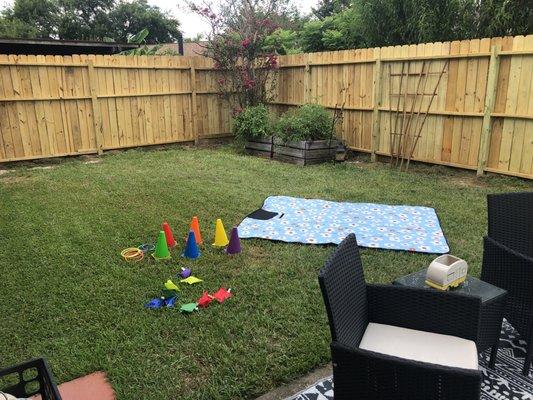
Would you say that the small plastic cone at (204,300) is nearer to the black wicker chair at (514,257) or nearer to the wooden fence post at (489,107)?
the black wicker chair at (514,257)

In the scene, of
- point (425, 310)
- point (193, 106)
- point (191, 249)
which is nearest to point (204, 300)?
point (191, 249)

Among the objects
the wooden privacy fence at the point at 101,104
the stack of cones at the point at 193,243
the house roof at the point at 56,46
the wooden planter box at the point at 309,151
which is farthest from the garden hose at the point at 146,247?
the house roof at the point at 56,46

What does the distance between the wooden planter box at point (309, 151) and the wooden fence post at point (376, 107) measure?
72 cm

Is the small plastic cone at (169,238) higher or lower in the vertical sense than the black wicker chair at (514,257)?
lower

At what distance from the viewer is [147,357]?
244 centimetres

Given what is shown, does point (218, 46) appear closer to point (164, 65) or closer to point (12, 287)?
point (164, 65)

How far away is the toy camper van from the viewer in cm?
226

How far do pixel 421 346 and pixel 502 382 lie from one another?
742 mm

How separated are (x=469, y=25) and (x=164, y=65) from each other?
21.4ft

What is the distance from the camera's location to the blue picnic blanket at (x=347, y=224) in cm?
416

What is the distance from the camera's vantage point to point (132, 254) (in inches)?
151

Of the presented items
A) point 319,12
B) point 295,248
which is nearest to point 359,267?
point 295,248

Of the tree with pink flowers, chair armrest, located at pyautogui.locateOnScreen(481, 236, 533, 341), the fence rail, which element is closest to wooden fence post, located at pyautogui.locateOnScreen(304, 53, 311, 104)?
the fence rail

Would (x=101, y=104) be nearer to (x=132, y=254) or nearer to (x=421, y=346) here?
(x=132, y=254)
